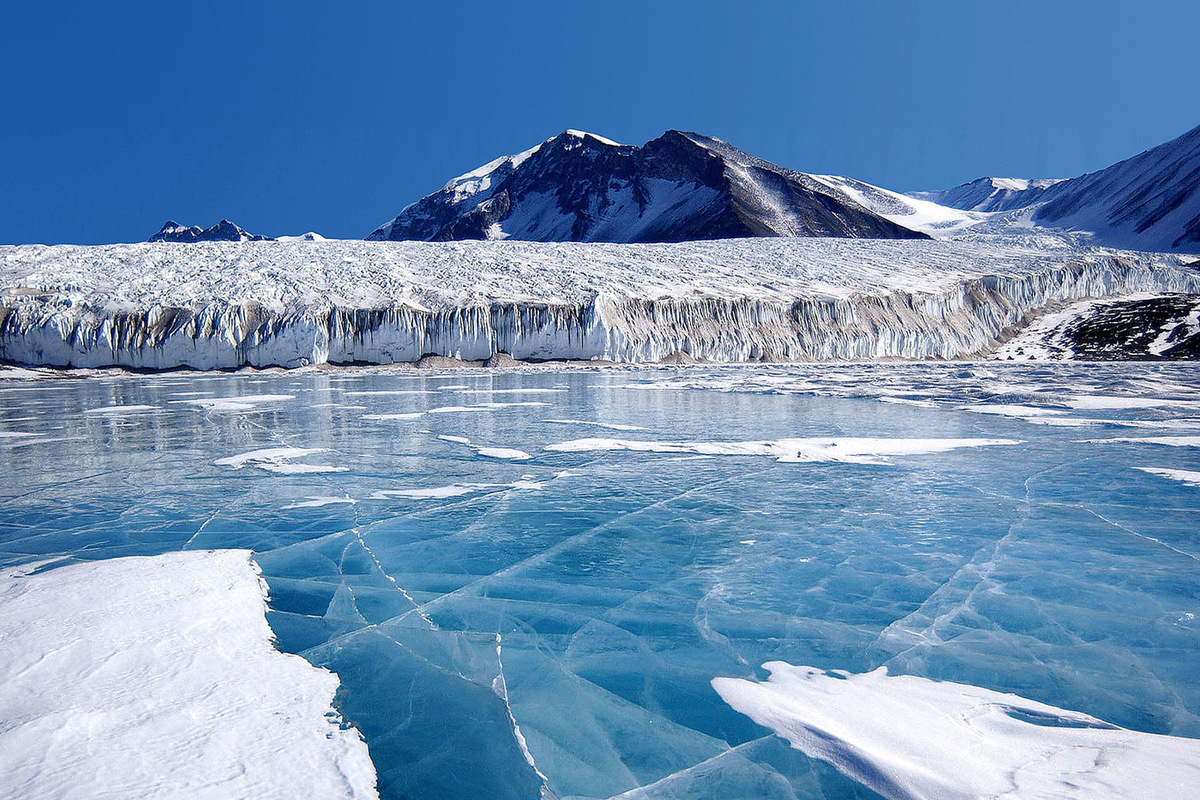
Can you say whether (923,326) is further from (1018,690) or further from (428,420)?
(1018,690)

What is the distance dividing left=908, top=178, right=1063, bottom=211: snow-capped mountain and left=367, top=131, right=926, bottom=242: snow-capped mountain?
28.5 meters

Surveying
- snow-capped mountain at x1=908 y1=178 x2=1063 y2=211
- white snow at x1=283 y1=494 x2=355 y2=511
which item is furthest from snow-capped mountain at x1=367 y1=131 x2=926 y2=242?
white snow at x1=283 y1=494 x2=355 y2=511

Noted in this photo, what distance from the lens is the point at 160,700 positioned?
2.59 m

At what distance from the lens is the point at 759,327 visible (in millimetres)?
28953

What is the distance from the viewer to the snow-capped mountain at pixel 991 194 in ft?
349

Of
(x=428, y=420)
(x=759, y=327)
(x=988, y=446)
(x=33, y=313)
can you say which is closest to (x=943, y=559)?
(x=988, y=446)

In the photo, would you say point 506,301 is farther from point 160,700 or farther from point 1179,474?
point 160,700

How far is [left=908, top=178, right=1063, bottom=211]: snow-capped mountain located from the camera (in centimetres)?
10625

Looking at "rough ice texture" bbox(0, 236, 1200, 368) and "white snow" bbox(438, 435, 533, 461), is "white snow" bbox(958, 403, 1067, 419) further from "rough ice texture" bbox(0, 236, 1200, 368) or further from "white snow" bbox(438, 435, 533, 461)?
"rough ice texture" bbox(0, 236, 1200, 368)

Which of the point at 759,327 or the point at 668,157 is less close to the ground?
the point at 668,157

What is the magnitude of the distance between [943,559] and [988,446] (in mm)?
4549

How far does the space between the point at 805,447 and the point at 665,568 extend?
433 centimetres

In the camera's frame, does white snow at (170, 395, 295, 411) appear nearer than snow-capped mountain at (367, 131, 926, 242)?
Yes

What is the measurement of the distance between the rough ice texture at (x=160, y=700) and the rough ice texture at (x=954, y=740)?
155 centimetres
